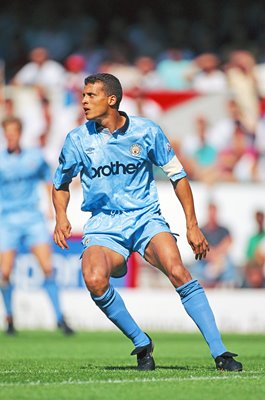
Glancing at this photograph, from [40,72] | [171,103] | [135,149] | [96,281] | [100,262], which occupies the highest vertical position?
[40,72]

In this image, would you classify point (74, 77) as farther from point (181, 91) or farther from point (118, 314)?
point (118, 314)

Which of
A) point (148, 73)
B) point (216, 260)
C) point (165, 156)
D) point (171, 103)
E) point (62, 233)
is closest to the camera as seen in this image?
point (62, 233)

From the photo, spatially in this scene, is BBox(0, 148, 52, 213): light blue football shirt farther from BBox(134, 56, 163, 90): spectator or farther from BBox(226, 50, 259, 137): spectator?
BBox(134, 56, 163, 90): spectator

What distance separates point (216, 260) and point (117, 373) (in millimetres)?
8522

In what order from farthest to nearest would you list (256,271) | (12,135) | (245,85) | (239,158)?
(245,85)
(239,158)
(256,271)
(12,135)

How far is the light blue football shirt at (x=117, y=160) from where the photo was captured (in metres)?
7.77

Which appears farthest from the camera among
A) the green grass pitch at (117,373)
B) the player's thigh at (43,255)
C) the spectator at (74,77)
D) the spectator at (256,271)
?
the spectator at (74,77)

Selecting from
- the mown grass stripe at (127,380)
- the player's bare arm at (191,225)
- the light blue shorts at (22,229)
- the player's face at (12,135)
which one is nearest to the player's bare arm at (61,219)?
the player's bare arm at (191,225)

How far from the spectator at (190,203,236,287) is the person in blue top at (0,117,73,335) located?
2.44 m

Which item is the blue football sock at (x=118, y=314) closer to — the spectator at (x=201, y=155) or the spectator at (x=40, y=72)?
the spectator at (x=201, y=155)

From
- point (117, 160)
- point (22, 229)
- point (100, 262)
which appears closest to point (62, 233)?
point (100, 262)

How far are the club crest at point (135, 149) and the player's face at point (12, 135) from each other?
21.0 ft

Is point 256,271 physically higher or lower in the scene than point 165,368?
Result: higher

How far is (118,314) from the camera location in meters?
7.66
